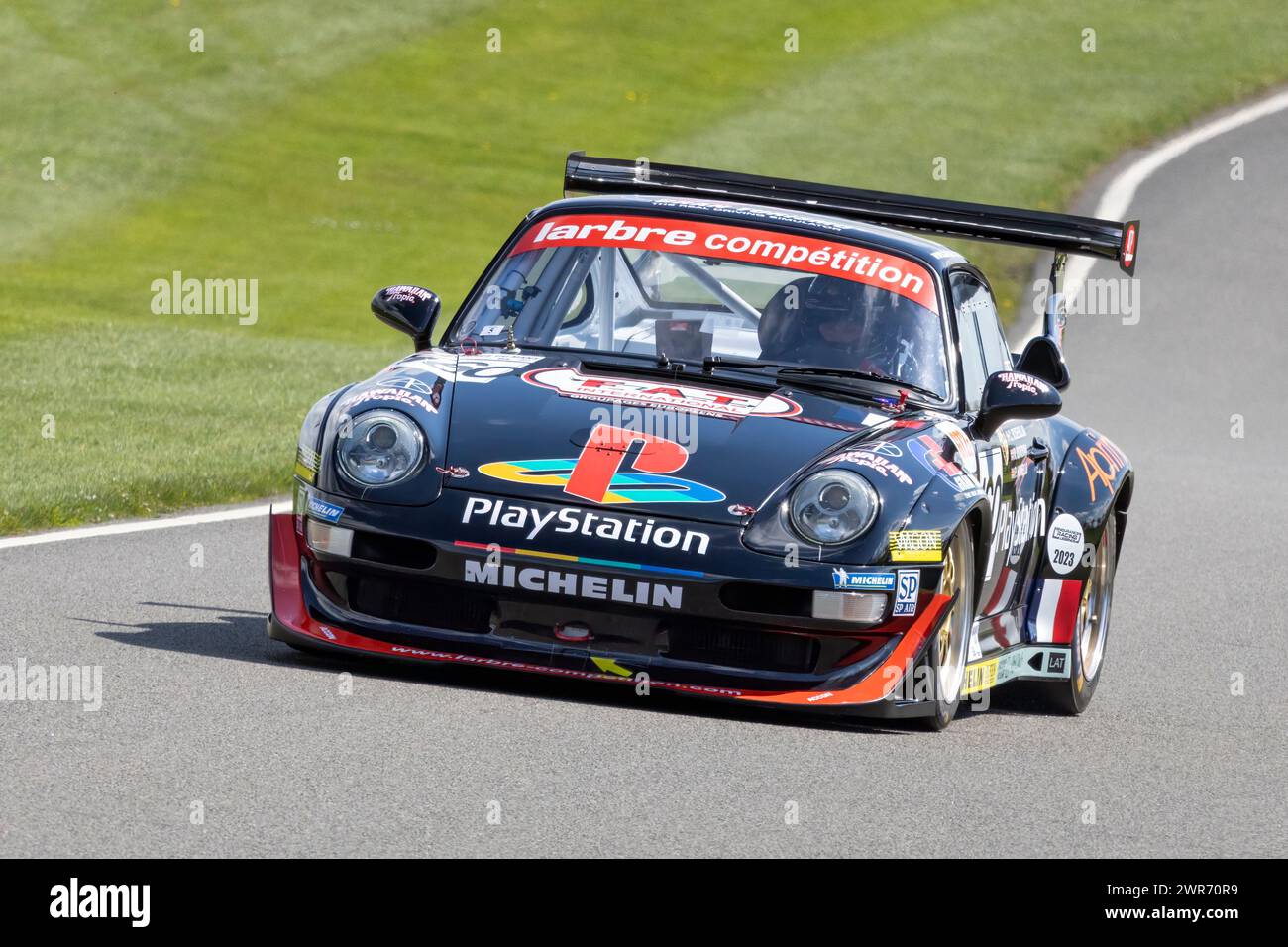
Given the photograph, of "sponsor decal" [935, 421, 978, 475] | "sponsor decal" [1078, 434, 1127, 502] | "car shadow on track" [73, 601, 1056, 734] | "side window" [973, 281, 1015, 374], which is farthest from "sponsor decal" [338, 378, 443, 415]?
"sponsor decal" [1078, 434, 1127, 502]

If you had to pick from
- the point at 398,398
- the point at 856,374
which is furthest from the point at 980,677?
the point at 398,398

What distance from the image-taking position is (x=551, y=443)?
6.45 m

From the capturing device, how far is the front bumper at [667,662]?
6289 mm

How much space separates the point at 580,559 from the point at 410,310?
177 cm

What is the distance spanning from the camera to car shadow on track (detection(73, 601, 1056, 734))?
6.55 m

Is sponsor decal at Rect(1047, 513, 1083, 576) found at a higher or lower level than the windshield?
lower

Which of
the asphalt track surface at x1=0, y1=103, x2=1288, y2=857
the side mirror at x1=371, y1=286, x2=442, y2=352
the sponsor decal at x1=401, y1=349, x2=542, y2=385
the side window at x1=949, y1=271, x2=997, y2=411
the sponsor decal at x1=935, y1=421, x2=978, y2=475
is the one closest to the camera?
the asphalt track surface at x1=0, y1=103, x2=1288, y2=857

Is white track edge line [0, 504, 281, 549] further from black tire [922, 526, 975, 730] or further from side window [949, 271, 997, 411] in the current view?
black tire [922, 526, 975, 730]

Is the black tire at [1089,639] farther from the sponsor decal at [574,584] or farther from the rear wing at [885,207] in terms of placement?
the sponsor decal at [574,584]

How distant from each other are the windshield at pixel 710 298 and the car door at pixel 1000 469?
0.82 ft

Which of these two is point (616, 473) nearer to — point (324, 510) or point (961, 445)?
point (324, 510)

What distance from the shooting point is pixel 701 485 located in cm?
633

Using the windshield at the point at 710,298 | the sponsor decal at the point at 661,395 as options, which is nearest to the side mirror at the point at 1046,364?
the windshield at the point at 710,298

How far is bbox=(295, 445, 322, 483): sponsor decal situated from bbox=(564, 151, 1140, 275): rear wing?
212 cm
